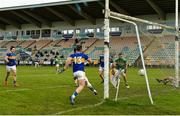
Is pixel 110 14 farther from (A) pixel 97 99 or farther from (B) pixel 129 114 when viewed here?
(B) pixel 129 114

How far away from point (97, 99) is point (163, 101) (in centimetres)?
262

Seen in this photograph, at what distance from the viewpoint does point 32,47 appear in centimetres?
7288

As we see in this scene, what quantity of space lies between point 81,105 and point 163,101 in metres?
3.64

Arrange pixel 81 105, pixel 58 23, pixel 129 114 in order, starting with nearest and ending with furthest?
pixel 129 114 → pixel 81 105 → pixel 58 23

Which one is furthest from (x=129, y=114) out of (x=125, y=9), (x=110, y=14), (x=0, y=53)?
(x=0, y=53)

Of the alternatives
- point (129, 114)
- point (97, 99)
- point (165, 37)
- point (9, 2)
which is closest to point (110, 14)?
point (97, 99)

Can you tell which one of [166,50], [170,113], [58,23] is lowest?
[170,113]

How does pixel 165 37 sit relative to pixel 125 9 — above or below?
below

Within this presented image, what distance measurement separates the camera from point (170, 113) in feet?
37.6

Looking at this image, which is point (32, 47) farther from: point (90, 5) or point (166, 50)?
point (166, 50)

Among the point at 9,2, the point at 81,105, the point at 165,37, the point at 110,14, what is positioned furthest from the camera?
the point at 9,2

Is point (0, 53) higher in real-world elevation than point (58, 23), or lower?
lower

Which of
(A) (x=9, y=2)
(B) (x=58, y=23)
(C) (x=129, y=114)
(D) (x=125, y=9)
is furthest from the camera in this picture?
(B) (x=58, y=23)

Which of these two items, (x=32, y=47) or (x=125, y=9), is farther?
(x=32, y=47)
